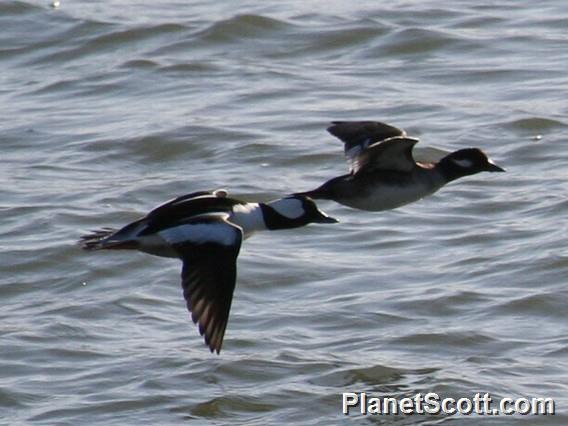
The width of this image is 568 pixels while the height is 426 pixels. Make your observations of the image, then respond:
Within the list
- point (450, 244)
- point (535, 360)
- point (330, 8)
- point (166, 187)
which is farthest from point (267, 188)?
point (330, 8)

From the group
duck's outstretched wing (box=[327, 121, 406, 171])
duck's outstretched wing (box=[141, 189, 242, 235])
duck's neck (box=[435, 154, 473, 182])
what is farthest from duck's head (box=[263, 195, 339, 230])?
duck's neck (box=[435, 154, 473, 182])

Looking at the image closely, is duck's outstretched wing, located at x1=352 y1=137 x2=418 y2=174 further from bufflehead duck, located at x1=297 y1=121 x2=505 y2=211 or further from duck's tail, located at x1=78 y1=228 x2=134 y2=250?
duck's tail, located at x1=78 y1=228 x2=134 y2=250

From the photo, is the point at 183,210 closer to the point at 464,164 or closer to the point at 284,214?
the point at 284,214

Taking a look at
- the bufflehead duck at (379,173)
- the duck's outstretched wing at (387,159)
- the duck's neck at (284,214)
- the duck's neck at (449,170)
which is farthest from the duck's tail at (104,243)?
the duck's neck at (449,170)

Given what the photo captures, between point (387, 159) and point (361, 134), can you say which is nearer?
point (387, 159)

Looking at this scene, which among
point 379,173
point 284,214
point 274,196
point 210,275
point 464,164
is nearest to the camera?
point 210,275

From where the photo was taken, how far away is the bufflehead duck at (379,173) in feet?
30.9

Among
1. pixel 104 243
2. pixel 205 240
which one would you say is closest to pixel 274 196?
pixel 104 243

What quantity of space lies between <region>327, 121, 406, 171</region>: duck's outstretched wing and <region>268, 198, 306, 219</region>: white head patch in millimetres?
789

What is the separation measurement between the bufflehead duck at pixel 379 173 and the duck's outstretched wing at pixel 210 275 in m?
1.59

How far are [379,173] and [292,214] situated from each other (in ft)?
2.60

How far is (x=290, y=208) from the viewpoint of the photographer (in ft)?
29.1

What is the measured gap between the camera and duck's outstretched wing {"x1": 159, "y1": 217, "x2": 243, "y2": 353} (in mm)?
7684

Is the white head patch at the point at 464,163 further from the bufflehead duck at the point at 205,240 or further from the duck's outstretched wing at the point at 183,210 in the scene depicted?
the duck's outstretched wing at the point at 183,210
